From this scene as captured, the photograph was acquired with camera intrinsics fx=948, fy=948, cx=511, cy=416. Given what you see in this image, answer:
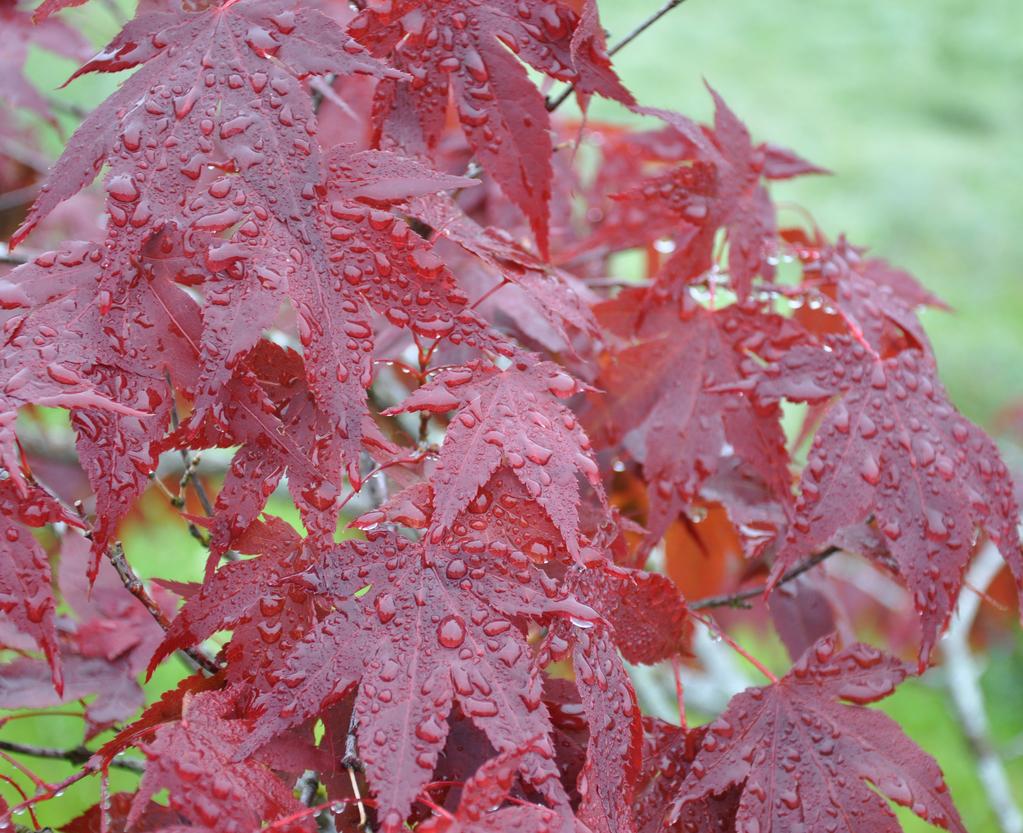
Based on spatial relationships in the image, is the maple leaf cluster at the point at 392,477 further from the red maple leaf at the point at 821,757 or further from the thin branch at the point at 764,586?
the thin branch at the point at 764,586

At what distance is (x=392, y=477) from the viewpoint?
832 millimetres

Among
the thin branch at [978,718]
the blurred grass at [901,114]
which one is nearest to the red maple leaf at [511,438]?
the thin branch at [978,718]

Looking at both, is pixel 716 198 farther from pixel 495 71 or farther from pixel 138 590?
pixel 138 590

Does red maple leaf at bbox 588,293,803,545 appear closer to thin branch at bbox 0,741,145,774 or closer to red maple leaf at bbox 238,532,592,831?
red maple leaf at bbox 238,532,592,831

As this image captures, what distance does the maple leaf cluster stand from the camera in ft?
1.98

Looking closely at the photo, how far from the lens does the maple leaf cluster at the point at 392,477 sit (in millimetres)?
602

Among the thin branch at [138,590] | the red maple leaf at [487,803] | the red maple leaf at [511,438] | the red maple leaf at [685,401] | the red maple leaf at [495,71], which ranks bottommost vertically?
the red maple leaf at [487,803]

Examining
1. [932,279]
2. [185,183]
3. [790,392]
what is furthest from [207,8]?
[932,279]

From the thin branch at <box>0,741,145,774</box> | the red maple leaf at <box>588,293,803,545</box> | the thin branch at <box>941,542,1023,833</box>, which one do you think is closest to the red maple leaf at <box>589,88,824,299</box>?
the red maple leaf at <box>588,293,803,545</box>

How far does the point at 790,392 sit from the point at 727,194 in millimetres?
237

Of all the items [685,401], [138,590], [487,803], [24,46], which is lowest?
[487,803]

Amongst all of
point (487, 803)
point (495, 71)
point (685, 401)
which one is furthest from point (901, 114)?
point (487, 803)

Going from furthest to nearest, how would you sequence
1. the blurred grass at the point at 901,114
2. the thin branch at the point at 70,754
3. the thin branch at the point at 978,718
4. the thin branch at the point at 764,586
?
the blurred grass at the point at 901,114
the thin branch at the point at 978,718
the thin branch at the point at 764,586
the thin branch at the point at 70,754

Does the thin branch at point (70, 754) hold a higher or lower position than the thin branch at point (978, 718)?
lower
